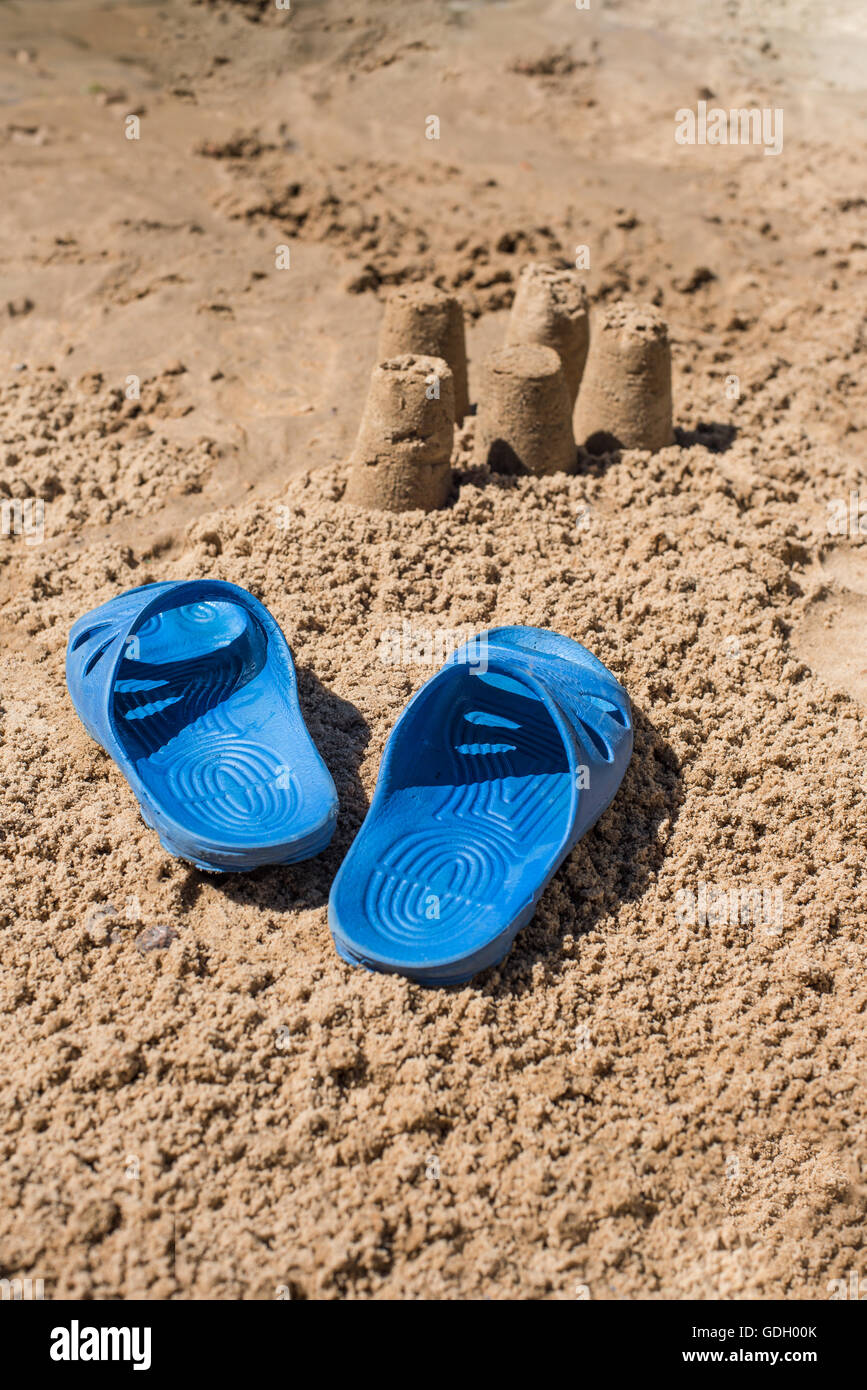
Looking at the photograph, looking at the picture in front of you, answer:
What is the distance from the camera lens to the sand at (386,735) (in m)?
2.13

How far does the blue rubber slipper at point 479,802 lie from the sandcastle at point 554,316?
1.47m

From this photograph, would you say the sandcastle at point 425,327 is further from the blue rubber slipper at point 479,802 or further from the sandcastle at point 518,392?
the blue rubber slipper at point 479,802

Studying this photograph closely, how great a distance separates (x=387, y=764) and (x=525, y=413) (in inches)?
60.0

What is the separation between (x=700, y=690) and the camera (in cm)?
312

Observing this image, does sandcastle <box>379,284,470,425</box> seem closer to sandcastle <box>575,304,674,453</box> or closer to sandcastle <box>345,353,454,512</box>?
sandcastle <box>345,353,454,512</box>

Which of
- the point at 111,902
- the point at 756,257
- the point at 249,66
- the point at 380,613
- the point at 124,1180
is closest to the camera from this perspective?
the point at 124,1180

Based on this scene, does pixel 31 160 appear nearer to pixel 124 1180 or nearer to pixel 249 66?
pixel 249 66

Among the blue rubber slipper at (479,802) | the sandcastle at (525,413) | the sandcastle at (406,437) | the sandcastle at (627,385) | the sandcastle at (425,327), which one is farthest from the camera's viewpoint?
the sandcastle at (425,327)

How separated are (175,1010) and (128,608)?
1136mm

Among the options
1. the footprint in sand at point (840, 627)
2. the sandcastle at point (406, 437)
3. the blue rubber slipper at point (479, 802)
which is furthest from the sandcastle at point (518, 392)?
the blue rubber slipper at point (479, 802)

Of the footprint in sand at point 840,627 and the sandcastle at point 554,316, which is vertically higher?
the sandcastle at point 554,316

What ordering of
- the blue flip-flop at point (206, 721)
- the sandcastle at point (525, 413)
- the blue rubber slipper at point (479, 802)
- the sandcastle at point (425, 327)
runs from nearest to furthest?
the blue rubber slipper at point (479, 802) < the blue flip-flop at point (206, 721) < the sandcastle at point (525, 413) < the sandcastle at point (425, 327)

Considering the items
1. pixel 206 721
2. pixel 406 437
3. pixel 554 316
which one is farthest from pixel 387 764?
pixel 554 316

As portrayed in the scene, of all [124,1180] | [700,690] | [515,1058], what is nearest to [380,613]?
[700,690]
